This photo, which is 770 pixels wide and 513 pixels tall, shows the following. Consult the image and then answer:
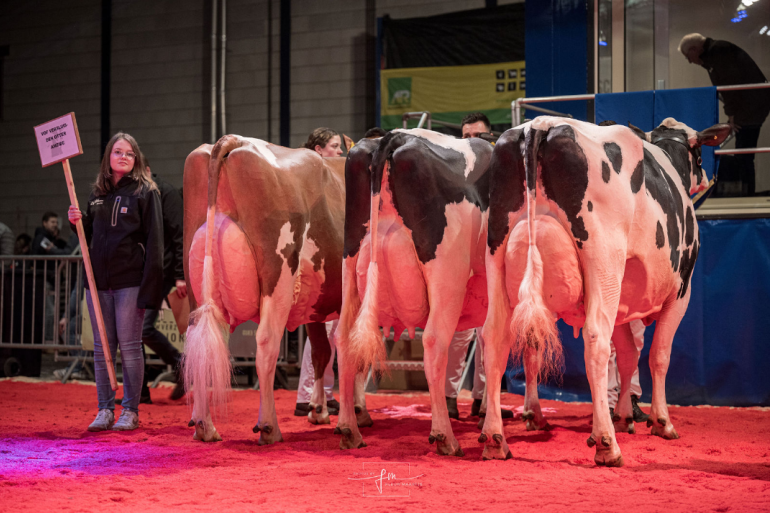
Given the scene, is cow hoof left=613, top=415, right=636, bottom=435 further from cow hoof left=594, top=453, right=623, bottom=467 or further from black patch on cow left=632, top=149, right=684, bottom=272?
cow hoof left=594, top=453, right=623, bottom=467

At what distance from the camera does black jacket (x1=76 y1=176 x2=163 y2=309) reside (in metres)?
5.50

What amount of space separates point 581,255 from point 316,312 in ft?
7.29

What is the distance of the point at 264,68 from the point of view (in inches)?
576

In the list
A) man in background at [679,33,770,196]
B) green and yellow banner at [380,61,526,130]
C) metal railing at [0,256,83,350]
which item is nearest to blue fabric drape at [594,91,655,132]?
man in background at [679,33,770,196]

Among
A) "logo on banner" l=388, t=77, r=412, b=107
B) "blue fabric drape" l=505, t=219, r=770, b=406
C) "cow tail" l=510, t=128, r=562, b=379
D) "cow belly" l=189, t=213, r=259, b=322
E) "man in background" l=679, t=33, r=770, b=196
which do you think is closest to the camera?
"cow tail" l=510, t=128, r=562, b=379

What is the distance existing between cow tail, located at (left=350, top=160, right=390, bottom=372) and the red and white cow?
0.71m

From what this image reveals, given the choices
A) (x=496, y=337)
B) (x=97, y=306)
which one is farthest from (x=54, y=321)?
(x=496, y=337)

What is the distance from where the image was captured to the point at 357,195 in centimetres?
483

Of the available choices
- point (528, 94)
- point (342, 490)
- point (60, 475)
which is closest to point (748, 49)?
point (528, 94)

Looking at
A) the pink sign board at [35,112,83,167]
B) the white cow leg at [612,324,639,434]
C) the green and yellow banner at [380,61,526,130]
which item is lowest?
the white cow leg at [612,324,639,434]

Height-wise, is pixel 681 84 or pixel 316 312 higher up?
pixel 681 84

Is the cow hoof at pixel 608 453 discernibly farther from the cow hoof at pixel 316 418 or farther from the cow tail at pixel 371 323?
the cow hoof at pixel 316 418

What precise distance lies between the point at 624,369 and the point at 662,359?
1.37 ft

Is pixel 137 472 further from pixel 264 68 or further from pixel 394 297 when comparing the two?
pixel 264 68
